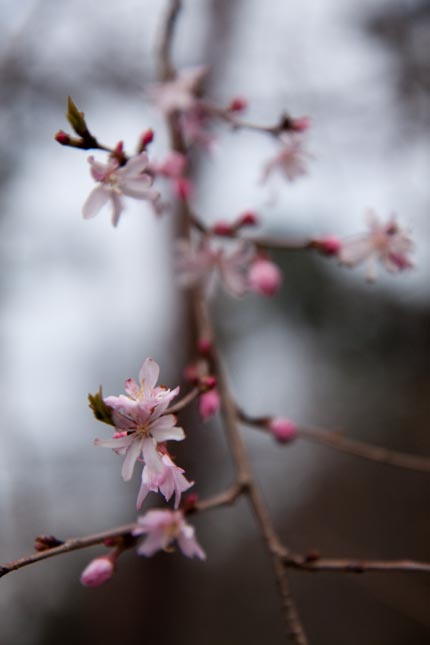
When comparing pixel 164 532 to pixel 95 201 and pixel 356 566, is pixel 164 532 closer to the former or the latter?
pixel 356 566

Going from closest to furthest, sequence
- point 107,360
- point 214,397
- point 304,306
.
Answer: point 214,397
point 107,360
point 304,306

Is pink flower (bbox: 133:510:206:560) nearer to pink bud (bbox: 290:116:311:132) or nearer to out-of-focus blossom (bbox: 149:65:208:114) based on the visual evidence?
pink bud (bbox: 290:116:311:132)

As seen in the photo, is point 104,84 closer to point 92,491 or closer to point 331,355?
point 92,491

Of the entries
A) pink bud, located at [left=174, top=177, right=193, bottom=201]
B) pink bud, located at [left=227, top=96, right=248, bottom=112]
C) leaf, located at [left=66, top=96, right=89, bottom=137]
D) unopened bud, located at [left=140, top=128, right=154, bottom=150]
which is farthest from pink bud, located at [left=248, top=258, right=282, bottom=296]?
leaf, located at [left=66, top=96, right=89, bottom=137]

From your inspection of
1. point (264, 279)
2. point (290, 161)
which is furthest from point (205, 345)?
point (290, 161)

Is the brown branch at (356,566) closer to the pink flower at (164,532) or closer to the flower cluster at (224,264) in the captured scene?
the pink flower at (164,532)

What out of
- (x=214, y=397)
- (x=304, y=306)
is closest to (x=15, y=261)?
(x=214, y=397)
